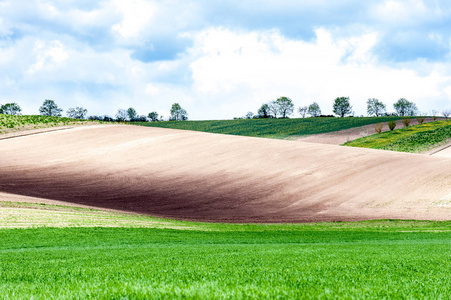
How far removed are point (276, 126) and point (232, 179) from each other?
72.9 metres

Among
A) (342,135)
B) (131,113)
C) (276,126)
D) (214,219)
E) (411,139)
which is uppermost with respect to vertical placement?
(131,113)

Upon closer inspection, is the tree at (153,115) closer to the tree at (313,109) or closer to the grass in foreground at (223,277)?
the tree at (313,109)

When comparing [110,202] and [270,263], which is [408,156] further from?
[270,263]

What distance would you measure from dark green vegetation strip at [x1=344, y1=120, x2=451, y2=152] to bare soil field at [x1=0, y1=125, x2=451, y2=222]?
21.9 m

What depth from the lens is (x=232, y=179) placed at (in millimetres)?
42156

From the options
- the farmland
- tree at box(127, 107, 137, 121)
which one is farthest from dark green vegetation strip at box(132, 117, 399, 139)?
tree at box(127, 107, 137, 121)

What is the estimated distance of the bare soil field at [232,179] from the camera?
33.9m

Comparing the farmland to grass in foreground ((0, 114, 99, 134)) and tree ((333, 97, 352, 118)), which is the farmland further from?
tree ((333, 97, 352, 118))

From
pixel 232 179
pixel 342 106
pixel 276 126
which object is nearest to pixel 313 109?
pixel 342 106

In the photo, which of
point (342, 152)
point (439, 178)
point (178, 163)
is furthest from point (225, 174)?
point (439, 178)

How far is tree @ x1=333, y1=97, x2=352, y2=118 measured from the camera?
17125cm

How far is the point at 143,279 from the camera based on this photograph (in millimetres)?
7949

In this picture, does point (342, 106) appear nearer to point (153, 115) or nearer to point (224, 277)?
point (153, 115)

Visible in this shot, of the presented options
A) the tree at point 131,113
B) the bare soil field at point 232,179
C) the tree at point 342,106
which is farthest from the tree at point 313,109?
the bare soil field at point 232,179
